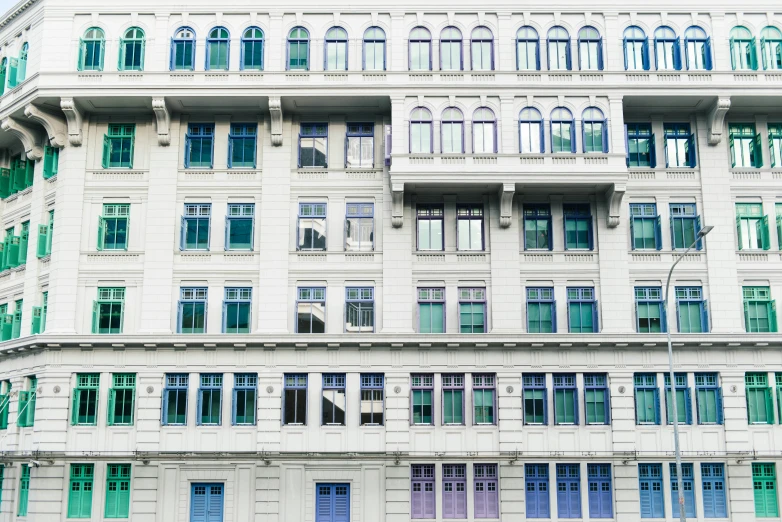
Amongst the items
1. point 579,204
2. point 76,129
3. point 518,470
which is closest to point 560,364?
point 518,470

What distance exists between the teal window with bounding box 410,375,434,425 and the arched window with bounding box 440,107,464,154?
9654 millimetres

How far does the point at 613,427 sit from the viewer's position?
33562 millimetres

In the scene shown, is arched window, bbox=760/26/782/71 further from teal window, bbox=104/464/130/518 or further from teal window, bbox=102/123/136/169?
teal window, bbox=104/464/130/518

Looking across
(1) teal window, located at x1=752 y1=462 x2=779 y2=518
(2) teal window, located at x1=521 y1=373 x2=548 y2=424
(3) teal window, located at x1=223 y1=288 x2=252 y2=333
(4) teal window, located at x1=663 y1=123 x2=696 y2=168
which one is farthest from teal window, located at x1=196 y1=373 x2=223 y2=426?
(1) teal window, located at x1=752 y1=462 x2=779 y2=518

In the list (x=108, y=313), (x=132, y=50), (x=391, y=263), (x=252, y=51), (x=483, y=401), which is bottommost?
(x=483, y=401)

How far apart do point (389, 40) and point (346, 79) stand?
2.70m

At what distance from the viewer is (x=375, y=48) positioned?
120ft

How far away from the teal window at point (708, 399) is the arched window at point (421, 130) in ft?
48.1

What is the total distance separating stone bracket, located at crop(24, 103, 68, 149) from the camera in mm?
35812

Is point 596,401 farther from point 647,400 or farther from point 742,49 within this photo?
point 742,49

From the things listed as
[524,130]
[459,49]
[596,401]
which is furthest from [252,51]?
[596,401]

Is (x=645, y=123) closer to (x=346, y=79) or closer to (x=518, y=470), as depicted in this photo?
(x=346, y=79)

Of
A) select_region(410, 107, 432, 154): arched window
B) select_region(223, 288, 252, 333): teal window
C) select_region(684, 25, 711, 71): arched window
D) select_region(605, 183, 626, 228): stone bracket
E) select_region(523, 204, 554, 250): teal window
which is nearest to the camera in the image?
select_region(605, 183, 626, 228): stone bracket

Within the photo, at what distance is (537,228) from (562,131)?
4.26m
